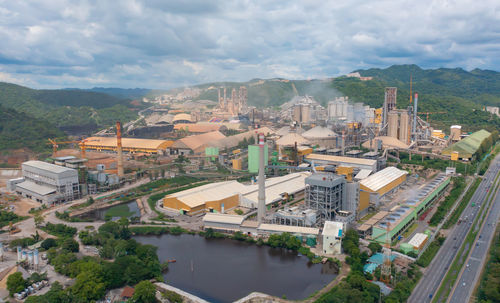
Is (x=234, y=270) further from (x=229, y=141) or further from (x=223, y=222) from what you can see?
(x=229, y=141)

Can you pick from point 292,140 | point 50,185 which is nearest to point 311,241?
point 50,185

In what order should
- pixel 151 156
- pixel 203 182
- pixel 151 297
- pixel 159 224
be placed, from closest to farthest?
pixel 151 297 → pixel 159 224 → pixel 203 182 → pixel 151 156

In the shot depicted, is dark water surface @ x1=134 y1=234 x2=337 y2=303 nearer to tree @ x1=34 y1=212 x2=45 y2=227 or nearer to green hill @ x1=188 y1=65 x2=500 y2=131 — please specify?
tree @ x1=34 y1=212 x2=45 y2=227

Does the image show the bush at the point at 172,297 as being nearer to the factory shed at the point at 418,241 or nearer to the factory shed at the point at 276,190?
the factory shed at the point at 418,241

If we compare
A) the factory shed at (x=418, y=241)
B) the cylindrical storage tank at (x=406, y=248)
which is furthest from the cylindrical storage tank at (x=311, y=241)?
the factory shed at (x=418, y=241)

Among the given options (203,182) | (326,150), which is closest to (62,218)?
(203,182)

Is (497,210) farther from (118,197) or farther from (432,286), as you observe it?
(118,197)
